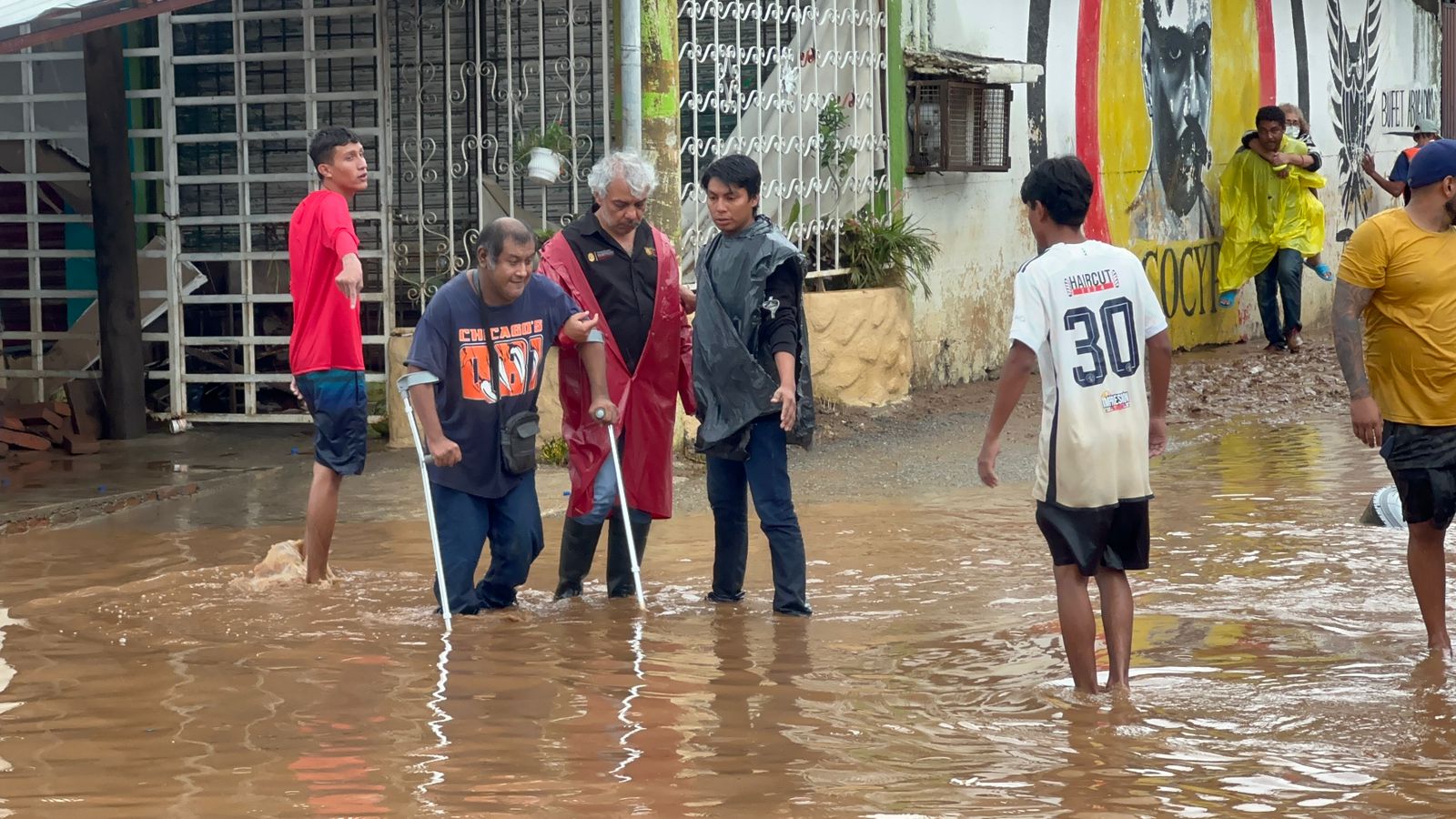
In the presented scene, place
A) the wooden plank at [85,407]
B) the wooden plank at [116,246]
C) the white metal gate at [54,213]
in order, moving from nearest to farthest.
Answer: the wooden plank at [85,407], the wooden plank at [116,246], the white metal gate at [54,213]

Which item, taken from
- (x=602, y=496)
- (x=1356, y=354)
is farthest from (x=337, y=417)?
(x=1356, y=354)

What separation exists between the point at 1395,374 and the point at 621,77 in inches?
194

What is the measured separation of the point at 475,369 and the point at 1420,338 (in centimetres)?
312

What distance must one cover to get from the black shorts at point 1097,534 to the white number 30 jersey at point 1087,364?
42 millimetres

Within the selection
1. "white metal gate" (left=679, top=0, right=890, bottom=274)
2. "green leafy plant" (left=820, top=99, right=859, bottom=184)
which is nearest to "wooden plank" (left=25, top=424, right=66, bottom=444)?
"white metal gate" (left=679, top=0, right=890, bottom=274)

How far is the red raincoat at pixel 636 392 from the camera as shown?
670 centimetres

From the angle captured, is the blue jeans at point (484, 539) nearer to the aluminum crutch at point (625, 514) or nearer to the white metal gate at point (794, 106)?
the aluminum crutch at point (625, 514)

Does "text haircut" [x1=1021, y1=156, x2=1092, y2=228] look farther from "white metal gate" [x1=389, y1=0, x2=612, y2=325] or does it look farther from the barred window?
the barred window

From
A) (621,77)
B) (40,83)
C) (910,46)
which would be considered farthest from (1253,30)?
(40,83)

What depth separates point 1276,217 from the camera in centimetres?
1469

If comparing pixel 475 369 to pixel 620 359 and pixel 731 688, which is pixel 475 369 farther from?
A: pixel 731 688

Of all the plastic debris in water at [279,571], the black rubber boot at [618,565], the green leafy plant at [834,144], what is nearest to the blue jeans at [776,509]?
the black rubber boot at [618,565]

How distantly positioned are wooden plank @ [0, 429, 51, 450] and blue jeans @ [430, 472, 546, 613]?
5066mm

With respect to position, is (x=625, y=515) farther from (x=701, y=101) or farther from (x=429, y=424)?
(x=701, y=101)
